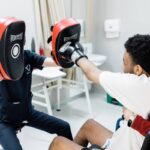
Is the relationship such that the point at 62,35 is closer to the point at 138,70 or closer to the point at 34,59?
the point at 34,59

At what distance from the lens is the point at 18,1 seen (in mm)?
2838

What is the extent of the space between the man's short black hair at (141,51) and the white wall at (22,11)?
1785mm

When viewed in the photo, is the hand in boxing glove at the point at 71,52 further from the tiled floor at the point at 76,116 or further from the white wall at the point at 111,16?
the white wall at the point at 111,16

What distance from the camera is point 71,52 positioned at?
59.2 inches

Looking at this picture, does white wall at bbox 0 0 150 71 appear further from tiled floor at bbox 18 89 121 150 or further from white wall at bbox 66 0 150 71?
tiled floor at bbox 18 89 121 150

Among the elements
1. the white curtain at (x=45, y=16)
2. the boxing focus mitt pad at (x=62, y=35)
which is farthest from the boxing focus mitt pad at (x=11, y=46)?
the white curtain at (x=45, y=16)

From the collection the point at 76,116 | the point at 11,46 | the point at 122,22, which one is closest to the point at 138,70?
the point at 11,46

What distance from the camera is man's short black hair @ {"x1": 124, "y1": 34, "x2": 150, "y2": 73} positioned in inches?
50.3

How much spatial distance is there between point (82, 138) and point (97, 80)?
1.98 ft

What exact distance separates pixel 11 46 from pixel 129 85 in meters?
0.60

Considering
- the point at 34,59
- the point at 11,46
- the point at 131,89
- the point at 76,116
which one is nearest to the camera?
the point at 131,89

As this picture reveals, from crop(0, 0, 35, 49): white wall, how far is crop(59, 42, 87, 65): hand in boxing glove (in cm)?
141

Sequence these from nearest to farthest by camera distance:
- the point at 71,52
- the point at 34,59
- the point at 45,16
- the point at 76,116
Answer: the point at 71,52 → the point at 34,59 → the point at 45,16 → the point at 76,116

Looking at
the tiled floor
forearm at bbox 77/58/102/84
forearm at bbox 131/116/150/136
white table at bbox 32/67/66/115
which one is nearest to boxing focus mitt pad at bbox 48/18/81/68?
forearm at bbox 77/58/102/84
